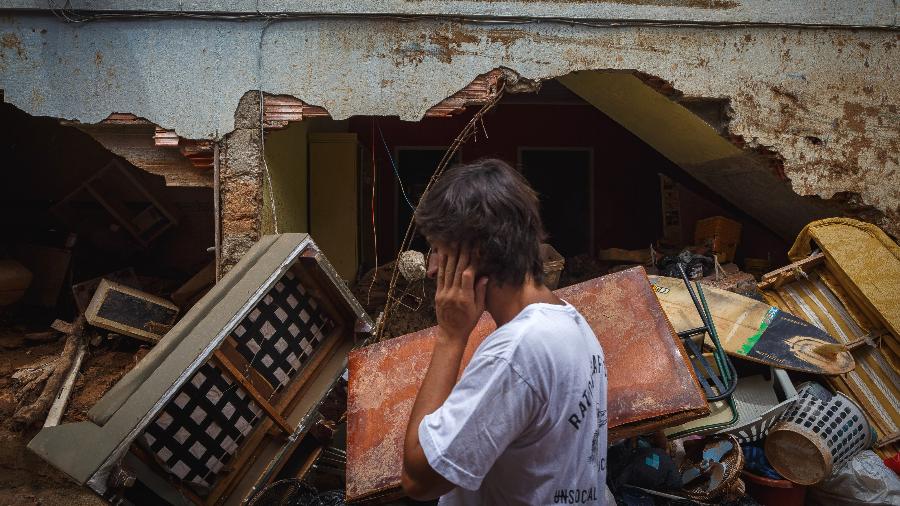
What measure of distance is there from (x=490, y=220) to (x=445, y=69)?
380 cm

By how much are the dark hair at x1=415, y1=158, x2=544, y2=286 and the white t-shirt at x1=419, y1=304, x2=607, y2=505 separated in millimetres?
A: 144

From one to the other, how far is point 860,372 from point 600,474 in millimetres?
3873

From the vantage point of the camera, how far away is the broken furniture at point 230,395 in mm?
2652

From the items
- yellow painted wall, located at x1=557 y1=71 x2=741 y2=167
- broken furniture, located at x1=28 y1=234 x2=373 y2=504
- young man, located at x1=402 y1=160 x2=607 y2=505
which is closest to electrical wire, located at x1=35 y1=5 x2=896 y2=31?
yellow painted wall, located at x1=557 y1=71 x2=741 y2=167

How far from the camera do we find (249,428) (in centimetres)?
331

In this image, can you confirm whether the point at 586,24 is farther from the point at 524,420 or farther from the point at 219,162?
the point at 524,420

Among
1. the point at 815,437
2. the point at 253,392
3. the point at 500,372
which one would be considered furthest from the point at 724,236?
the point at 500,372

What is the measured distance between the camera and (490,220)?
151 centimetres

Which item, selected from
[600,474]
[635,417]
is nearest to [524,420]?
[600,474]

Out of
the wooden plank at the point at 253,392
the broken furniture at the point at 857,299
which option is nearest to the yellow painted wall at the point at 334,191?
the wooden plank at the point at 253,392

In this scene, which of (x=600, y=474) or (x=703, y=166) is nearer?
(x=600, y=474)

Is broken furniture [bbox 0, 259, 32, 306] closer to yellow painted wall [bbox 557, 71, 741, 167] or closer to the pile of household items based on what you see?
the pile of household items

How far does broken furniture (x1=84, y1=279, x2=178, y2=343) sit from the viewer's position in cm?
529

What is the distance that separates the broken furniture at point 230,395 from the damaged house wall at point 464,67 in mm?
1577
